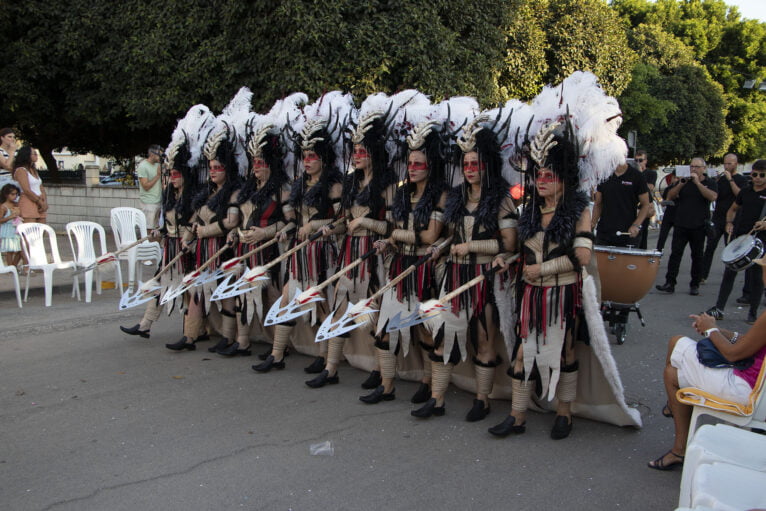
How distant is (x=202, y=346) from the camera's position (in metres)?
6.46

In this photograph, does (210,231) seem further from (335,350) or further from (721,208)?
(721,208)

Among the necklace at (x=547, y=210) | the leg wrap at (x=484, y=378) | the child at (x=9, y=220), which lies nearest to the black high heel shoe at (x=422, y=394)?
the leg wrap at (x=484, y=378)

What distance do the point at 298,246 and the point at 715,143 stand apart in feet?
99.3

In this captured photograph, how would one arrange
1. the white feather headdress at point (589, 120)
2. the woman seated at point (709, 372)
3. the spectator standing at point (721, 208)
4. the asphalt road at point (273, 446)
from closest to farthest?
1. the woman seated at point (709, 372)
2. the asphalt road at point (273, 446)
3. the white feather headdress at point (589, 120)
4. the spectator standing at point (721, 208)

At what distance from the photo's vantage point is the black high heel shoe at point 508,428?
4203mm

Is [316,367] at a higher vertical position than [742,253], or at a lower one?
lower

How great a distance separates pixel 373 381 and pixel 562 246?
2.02m

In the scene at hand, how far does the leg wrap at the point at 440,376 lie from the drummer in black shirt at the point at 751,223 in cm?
435

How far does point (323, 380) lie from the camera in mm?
5234

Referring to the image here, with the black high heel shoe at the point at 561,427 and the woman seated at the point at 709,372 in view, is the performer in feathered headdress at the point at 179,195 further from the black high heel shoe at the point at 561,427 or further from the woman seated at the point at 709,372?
the woman seated at the point at 709,372

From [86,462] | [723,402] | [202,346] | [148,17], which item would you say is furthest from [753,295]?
[148,17]

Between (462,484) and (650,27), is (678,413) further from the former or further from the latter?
(650,27)

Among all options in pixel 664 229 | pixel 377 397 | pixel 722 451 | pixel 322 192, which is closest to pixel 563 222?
pixel 722 451

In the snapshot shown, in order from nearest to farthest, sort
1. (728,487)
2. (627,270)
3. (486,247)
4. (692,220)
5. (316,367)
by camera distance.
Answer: (728,487)
(486,247)
(316,367)
(627,270)
(692,220)
